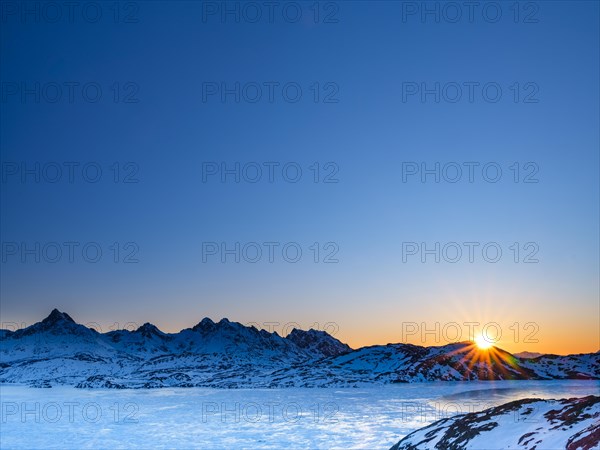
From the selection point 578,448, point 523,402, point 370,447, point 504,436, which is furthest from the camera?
point 370,447

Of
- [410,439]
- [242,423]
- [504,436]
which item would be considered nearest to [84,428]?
[242,423]

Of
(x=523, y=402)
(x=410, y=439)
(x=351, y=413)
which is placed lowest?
(x=351, y=413)

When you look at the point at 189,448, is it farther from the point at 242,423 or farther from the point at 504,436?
Answer: the point at 504,436

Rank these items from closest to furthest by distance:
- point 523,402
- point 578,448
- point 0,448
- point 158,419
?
point 578,448 → point 523,402 → point 0,448 → point 158,419

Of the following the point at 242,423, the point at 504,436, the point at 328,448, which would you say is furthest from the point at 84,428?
the point at 504,436

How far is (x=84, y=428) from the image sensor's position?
188 feet

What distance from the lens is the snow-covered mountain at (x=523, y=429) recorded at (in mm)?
13469

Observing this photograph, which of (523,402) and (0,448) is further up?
(523,402)

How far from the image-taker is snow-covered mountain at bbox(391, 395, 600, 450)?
13.5m

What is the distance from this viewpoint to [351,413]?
71500 mm

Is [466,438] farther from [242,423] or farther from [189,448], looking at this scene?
[242,423]

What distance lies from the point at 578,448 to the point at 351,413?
62.3 meters

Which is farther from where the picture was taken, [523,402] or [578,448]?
[523,402]

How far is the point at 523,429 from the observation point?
1529 cm
